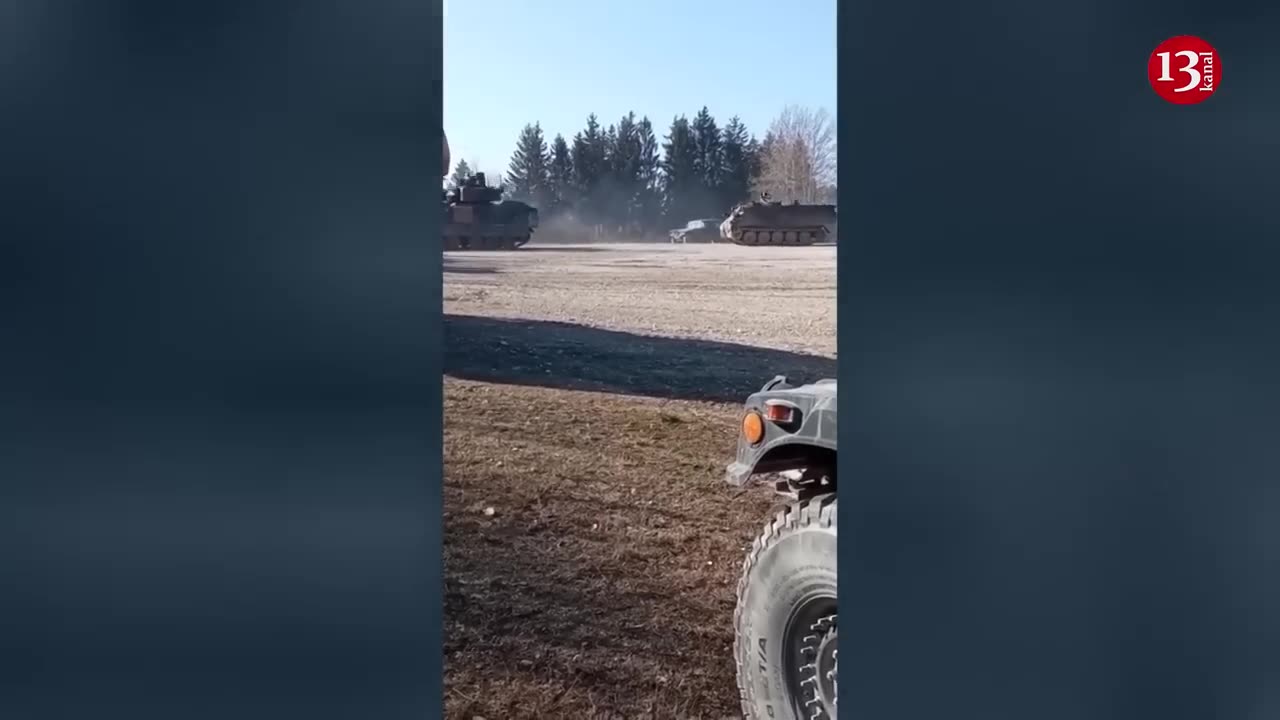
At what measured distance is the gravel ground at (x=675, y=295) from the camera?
449cm

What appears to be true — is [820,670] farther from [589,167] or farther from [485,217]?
[485,217]

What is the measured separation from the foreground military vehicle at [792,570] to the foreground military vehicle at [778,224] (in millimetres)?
1903

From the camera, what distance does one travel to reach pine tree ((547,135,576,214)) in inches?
157

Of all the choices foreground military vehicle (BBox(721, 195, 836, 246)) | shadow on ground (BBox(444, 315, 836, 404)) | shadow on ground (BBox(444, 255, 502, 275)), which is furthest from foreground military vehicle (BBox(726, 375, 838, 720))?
shadow on ground (BBox(444, 255, 502, 275))

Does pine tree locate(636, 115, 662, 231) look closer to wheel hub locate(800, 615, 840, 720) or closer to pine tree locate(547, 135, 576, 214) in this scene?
pine tree locate(547, 135, 576, 214)

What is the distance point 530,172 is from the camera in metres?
4.08

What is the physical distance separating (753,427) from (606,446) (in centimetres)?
236

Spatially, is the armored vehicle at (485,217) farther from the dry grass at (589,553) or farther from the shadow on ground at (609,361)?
the dry grass at (589,553)
